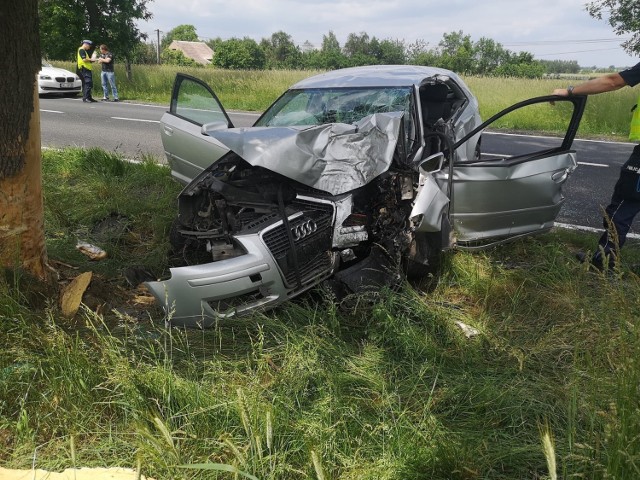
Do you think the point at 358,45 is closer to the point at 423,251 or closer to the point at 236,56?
the point at 236,56

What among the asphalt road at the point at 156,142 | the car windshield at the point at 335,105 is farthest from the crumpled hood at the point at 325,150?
the asphalt road at the point at 156,142

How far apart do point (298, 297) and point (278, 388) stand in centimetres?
100

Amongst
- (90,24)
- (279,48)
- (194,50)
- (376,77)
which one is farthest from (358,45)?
(376,77)

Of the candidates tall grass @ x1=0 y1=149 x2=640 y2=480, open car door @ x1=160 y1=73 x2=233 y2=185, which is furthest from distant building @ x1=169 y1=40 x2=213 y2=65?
tall grass @ x1=0 y1=149 x2=640 y2=480

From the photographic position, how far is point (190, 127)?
433 centimetres

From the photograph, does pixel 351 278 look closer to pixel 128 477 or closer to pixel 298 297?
pixel 298 297

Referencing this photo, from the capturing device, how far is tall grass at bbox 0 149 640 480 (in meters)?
1.78

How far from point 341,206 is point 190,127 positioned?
6.44 feet

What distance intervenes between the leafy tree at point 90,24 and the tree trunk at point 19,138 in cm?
1714

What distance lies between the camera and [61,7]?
17.5 meters

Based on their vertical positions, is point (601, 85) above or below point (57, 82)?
above

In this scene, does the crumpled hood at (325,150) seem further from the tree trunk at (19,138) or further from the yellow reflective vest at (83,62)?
the yellow reflective vest at (83,62)

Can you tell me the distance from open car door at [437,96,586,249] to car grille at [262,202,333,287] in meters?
0.90

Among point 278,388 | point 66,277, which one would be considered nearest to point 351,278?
point 278,388
